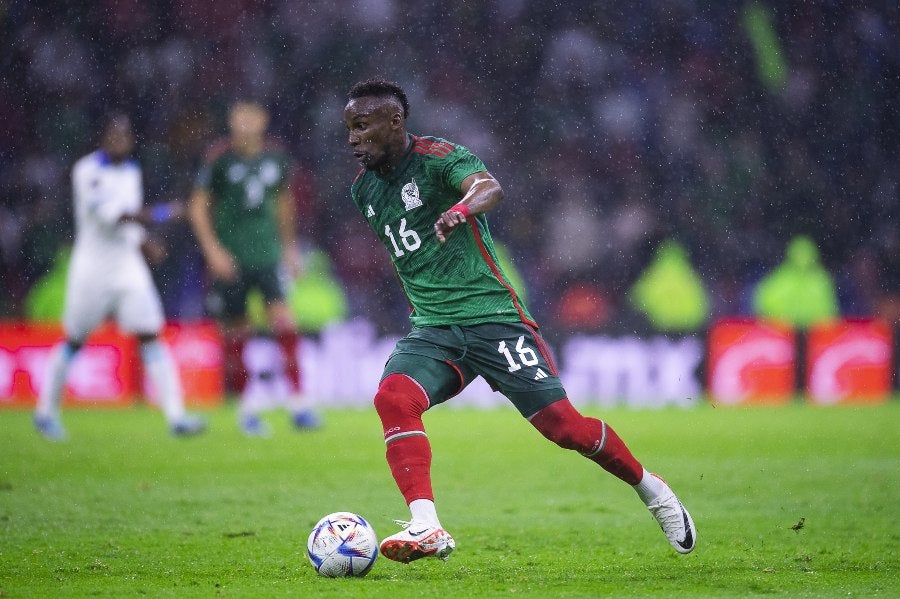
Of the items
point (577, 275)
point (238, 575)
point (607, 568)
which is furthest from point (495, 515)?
point (577, 275)

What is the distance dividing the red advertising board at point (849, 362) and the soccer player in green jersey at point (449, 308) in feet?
27.1

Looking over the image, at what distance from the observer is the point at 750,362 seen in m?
12.8

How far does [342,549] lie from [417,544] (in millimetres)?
333

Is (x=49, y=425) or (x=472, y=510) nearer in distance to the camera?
(x=472, y=510)

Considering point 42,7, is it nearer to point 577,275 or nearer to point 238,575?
point 577,275

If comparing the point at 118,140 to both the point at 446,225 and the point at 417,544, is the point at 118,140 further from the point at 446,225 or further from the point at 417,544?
the point at 417,544

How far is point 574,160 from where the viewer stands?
670 inches

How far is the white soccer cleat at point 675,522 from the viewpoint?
15.7 feet

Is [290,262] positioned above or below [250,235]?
below

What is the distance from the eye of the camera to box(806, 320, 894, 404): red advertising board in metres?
12.6

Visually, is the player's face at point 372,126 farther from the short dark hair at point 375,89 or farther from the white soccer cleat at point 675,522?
the white soccer cleat at point 675,522

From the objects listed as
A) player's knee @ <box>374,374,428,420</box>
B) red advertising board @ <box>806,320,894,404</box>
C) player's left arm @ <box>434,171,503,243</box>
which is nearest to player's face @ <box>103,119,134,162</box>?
player's left arm @ <box>434,171,503,243</box>

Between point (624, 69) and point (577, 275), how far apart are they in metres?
3.13

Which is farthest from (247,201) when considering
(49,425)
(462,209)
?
(462,209)
